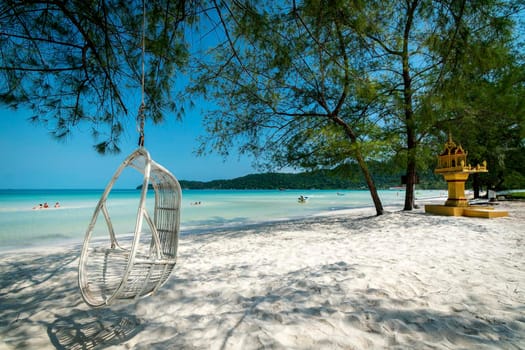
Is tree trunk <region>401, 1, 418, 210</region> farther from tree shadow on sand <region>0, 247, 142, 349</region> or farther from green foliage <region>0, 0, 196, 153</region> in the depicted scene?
tree shadow on sand <region>0, 247, 142, 349</region>

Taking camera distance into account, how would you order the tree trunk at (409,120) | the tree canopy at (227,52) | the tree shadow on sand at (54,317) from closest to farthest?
1. the tree shadow on sand at (54,317)
2. the tree canopy at (227,52)
3. the tree trunk at (409,120)

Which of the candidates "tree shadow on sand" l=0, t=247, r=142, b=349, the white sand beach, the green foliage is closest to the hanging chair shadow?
"tree shadow on sand" l=0, t=247, r=142, b=349

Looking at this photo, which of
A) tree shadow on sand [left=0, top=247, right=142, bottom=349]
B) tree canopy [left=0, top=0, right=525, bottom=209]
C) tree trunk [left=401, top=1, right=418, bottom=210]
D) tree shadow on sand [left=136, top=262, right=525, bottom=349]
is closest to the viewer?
tree shadow on sand [left=136, top=262, right=525, bottom=349]

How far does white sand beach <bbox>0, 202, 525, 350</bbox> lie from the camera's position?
5.17ft

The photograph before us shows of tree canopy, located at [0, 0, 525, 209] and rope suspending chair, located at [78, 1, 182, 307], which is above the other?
tree canopy, located at [0, 0, 525, 209]

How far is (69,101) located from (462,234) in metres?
6.02

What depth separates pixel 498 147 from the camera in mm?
9125

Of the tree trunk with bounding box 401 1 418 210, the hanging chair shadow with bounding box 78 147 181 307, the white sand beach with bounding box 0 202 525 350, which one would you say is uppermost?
the tree trunk with bounding box 401 1 418 210

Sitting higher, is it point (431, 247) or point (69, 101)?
point (69, 101)

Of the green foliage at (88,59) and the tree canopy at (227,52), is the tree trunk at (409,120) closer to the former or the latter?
the tree canopy at (227,52)

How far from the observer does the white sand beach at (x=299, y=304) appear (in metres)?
1.58

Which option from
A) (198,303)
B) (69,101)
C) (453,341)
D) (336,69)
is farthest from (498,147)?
(69,101)

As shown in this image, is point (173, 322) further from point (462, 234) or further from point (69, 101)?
point (462, 234)

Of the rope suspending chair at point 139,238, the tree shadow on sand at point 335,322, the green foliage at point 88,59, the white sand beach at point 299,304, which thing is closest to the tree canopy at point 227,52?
the green foliage at point 88,59
